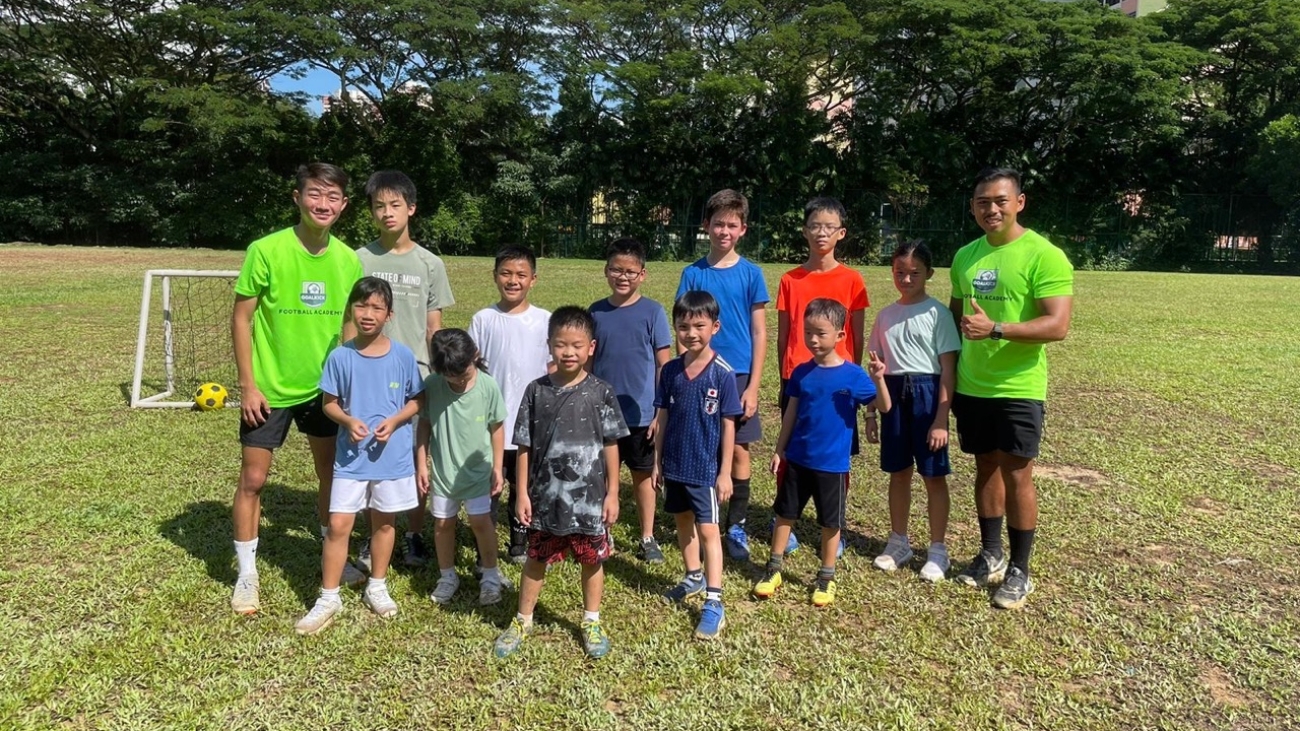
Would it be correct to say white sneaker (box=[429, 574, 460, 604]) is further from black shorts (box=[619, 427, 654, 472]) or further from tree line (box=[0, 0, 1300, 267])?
tree line (box=[0, 0, 1300, 267])

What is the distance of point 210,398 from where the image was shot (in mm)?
6891

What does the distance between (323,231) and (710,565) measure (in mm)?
2125

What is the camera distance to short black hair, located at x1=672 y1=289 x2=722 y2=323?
3365mm

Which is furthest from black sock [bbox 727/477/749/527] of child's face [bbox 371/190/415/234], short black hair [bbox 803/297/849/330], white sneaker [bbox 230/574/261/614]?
white sneaker [bbox 230/574/261/614]

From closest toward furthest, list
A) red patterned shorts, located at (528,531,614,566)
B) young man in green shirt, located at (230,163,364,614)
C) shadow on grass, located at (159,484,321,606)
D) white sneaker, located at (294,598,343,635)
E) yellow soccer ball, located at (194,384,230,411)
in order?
red patterned shorts, located at (528,531,614,566) → white sneaker, located at (294,598,343,635) → young man in green shirt, located at (230,163,364,614) → shadow on grass, located at (159,484,321,606) → yellow soccer ball, located at (194,384,230,411)

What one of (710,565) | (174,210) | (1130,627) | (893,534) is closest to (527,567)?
(710,565)

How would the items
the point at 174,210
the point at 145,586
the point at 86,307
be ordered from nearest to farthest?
the point at 145,586 < the point at 86,307 < the point at 174,210

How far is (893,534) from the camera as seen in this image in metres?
4.03

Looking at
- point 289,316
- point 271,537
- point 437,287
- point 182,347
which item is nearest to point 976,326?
point 437,287

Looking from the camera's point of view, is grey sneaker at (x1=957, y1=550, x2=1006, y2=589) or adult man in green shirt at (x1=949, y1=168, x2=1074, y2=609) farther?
grey sneaker at (x1=957, y1=550, x2=1006, y2=589)

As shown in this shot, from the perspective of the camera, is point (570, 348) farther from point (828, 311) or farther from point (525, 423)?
point (828, 311)

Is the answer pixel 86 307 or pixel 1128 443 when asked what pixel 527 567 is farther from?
pixel 86 307

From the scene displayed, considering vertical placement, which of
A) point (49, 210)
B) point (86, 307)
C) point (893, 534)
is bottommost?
point (893, 534)

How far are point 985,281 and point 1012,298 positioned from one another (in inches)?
5.5
